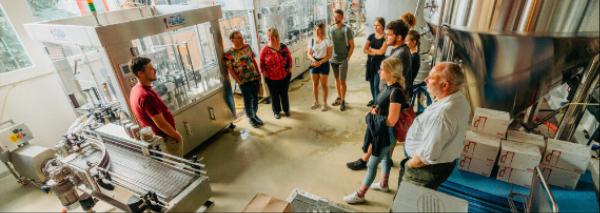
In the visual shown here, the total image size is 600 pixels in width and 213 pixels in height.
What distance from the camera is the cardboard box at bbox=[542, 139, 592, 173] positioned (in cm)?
220

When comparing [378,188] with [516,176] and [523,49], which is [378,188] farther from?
[523,49]

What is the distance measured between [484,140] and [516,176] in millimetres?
387

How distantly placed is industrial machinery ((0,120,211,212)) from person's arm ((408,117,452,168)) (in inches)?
49.5

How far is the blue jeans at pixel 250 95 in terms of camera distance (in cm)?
350

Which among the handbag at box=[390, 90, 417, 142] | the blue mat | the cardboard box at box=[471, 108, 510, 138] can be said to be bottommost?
the blue mat

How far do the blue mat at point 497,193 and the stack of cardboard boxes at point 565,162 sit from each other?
0.09 metres

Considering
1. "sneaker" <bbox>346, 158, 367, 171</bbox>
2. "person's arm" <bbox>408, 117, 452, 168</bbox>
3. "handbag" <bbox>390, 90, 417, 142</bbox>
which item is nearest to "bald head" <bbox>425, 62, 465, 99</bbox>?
"person's arm" <bbox>408, 117, 452, 168</bbox>

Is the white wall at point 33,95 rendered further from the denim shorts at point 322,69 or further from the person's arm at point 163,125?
the denim shorts at point 322,69

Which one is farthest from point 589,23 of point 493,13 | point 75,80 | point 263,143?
point 75,80

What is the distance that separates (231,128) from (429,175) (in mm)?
2640

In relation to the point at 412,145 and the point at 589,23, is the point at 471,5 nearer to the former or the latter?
the point at 589,23

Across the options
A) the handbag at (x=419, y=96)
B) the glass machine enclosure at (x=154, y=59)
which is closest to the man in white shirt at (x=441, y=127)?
the handbag at (x=419, y=96)

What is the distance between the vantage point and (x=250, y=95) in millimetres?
3613

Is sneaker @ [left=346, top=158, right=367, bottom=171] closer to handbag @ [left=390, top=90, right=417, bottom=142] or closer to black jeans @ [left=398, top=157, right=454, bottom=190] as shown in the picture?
handbag @ [left=390, top=90, right=417, bottom=142]
